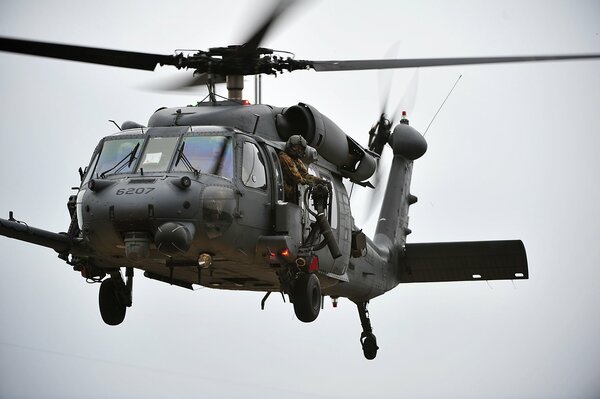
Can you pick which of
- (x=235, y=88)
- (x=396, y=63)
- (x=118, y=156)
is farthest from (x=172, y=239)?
(x=396, y=63)

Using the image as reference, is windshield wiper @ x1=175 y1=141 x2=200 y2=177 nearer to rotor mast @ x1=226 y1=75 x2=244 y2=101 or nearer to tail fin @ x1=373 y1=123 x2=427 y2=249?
rotor mast @ x1=226 y1=75 x2=244 y2=101

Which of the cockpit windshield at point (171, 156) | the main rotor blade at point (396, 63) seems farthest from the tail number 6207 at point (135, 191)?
the main rotor blade at point (396, 63)

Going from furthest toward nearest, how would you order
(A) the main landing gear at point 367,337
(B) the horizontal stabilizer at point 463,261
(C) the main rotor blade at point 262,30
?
1. (A) the main landing gear at point 367,337
2. (B) the horizontal stabilizer at point 463,261
3. (C) the main rotor blade at point 262,30

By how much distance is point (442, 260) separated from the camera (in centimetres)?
1888

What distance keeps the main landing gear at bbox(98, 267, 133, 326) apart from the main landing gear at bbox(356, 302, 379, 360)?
14.6 ft

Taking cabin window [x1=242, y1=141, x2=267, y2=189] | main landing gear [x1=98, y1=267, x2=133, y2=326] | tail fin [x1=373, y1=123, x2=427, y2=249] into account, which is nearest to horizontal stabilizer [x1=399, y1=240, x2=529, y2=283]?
tail fin [x1=373, y1=123, x2=427, y2=249]

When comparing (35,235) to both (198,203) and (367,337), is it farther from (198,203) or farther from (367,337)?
(367,337)

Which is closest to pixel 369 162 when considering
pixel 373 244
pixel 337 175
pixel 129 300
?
pixel 337 175

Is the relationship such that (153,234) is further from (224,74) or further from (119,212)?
(224,74)

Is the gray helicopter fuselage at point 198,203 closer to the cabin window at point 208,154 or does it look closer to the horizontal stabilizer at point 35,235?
the cabin window at point 208,154

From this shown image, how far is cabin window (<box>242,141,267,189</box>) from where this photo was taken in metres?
14.7

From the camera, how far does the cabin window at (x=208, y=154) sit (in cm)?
1446

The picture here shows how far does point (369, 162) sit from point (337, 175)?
502mm

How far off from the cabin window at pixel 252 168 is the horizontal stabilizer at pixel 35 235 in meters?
2.15
